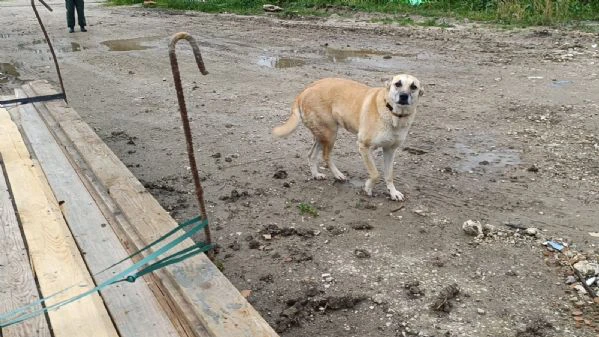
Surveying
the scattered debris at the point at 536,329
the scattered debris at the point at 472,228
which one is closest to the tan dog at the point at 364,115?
the scattered debris at the point at 472,228

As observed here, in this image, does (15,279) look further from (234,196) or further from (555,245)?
(555,245)

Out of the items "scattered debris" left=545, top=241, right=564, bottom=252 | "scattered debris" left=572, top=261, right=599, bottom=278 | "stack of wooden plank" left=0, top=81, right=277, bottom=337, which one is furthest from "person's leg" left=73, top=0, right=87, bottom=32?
"scattered debris" left=572, top=261, right=599, bottom=278

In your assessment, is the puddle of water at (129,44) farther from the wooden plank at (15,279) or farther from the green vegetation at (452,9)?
the wooden plank at (15,279)

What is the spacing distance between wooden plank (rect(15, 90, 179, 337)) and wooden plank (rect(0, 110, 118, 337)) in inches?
2.0

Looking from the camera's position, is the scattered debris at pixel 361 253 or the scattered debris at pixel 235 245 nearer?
the scattered debris at pixel 361 253

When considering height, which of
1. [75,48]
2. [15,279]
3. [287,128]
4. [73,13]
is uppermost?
[73,13]

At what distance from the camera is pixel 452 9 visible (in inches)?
557

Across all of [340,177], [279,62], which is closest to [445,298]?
[340,177]

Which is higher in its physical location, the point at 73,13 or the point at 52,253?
the point at 73,13

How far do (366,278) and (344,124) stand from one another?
1706 mm

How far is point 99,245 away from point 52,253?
242mm

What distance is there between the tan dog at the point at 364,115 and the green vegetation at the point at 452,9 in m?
8.43

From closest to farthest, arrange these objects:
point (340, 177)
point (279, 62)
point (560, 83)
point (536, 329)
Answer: point (536, 329) → point (340, 177) → point (560, 83) → point (279, 62)

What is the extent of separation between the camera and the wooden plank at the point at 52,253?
2477 mm
